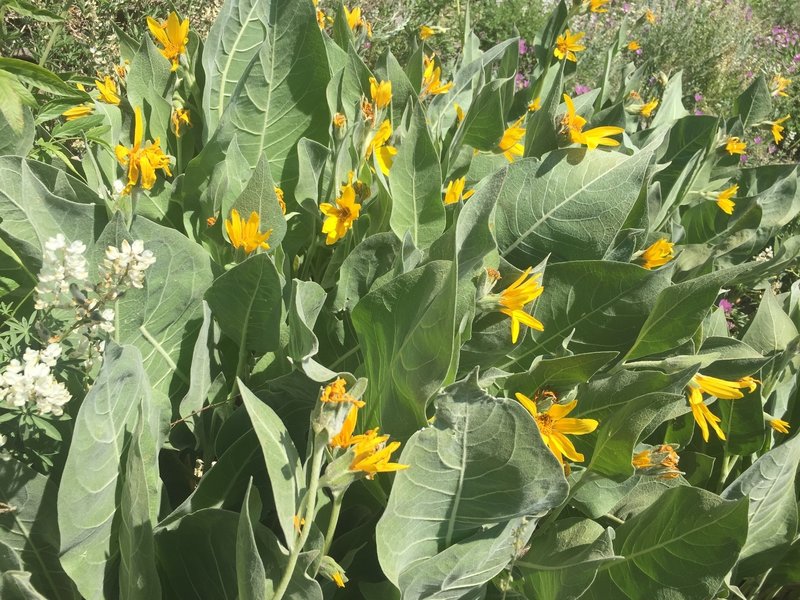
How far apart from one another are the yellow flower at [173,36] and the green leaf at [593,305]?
90 centimetres

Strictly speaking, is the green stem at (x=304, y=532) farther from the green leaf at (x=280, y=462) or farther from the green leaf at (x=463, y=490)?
the green leaf at (x=463, y=490)

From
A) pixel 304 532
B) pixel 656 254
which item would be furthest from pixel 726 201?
pixel 304 532

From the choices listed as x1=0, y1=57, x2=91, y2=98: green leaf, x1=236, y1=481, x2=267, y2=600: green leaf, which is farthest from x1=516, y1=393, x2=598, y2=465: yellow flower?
x1=0, y1=57, x2=91, y2=98: green leaf

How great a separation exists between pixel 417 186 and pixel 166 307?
48cm

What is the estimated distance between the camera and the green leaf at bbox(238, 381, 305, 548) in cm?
98

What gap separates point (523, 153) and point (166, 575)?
3.62ft

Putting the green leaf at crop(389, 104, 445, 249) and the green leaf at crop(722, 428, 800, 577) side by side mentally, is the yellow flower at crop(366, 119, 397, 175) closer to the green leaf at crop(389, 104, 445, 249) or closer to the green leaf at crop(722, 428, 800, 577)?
the green leaf at crop(389, 104, 445, 249)

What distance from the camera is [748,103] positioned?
102 inches

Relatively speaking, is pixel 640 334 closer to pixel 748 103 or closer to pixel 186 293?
pixel 186 293

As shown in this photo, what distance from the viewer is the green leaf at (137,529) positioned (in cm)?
99

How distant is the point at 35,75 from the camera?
1.43 metres

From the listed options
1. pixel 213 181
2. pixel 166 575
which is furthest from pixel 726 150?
pixel 166 575

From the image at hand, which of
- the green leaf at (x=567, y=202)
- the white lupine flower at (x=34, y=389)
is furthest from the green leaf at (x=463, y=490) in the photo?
the green leaf at (x=567, y=202)

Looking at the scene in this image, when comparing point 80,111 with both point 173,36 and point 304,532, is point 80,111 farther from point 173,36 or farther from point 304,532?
point 304,532
